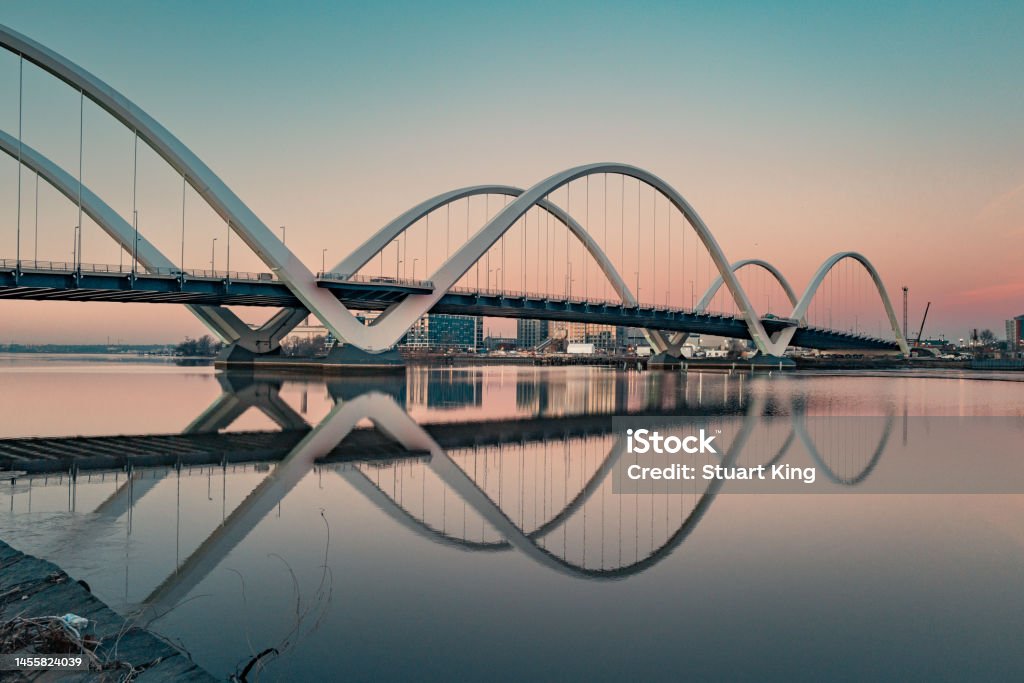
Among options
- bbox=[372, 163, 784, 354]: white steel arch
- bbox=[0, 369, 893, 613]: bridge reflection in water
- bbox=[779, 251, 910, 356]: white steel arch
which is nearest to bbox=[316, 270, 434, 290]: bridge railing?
bbox=[372, 163, 784, 354]: white steel arch

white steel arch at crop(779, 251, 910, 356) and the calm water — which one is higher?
white steel arch at crop(779, 251, 910, 356)

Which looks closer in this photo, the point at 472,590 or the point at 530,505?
the point at 472,590

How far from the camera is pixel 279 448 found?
586 inches

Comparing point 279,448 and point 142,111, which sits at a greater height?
point 142,111

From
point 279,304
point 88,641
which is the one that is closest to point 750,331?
point 279,304

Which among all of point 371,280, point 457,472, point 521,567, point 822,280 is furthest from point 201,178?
point 822,280

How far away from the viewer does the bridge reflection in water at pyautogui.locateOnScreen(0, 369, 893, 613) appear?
25.2 ft

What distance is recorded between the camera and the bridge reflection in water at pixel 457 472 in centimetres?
767

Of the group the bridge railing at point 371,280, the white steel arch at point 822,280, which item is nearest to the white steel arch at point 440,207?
the bridge railing at point 371,280

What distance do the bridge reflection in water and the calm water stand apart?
0.21 ft

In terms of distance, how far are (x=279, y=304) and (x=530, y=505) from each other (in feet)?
154

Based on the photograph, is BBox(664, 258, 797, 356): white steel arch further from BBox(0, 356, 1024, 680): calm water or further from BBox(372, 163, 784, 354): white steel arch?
BBox(0, 356, 1024, 680): calm water

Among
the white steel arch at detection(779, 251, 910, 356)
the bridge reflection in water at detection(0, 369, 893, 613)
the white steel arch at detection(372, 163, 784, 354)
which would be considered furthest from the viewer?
the white steel arch at detection(779, 251, 910, 356)

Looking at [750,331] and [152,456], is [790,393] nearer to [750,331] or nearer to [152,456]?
[152,456]
